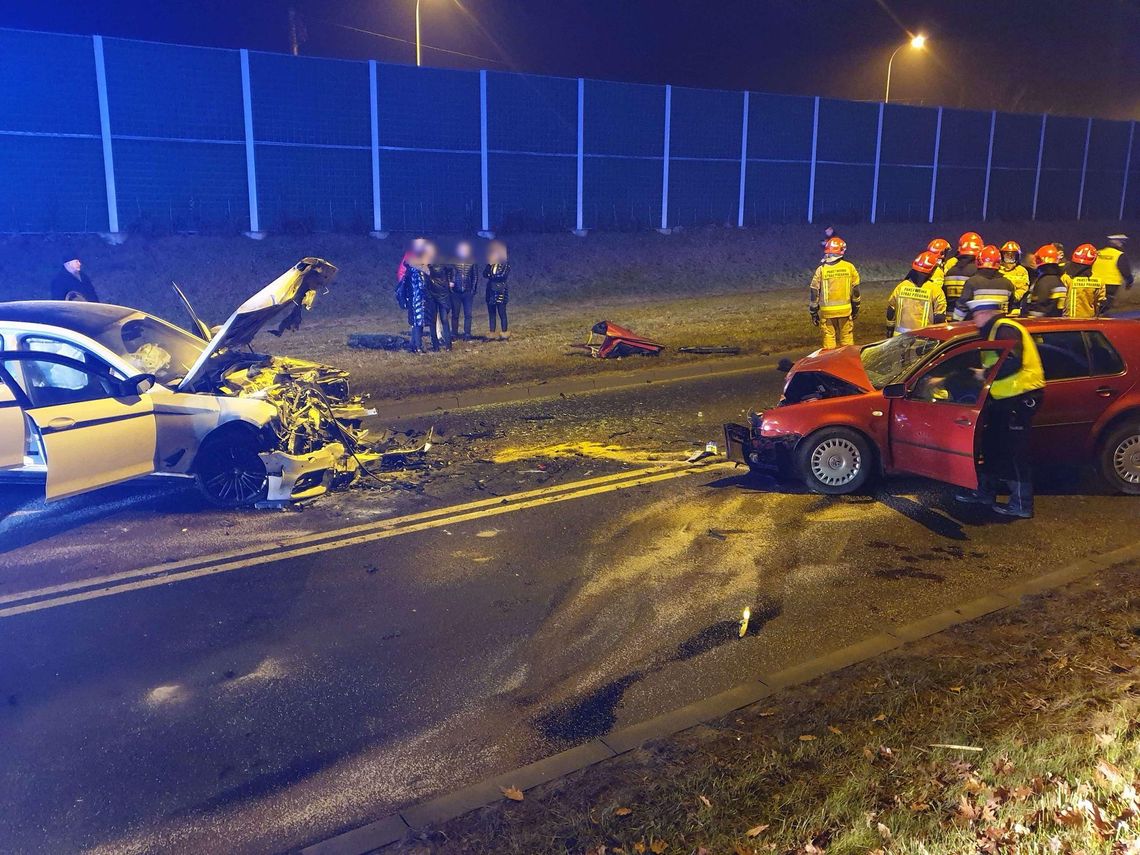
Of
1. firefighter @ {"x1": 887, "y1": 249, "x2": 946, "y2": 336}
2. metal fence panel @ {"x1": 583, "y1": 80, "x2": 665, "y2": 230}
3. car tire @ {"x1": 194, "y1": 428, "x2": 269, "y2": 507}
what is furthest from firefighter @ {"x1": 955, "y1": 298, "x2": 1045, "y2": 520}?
metal fence panel @ {"x1": 583, "y1": 80, "x2": 665, "y2": 230}

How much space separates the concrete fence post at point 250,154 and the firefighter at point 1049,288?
51.7 feet

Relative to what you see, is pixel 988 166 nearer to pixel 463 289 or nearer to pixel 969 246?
pixel 969 246

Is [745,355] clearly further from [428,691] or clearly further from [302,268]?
[428,691]

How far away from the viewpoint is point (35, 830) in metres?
4.01

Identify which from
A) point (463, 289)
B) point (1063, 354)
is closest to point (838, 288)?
point (1063, 354)

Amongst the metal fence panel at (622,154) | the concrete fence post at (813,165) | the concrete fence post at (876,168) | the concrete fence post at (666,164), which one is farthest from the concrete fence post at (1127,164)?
the metal fence panel at (622,154)

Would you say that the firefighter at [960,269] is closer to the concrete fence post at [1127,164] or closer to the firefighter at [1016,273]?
the firefighter at [1016,273]

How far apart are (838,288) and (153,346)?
861 cm

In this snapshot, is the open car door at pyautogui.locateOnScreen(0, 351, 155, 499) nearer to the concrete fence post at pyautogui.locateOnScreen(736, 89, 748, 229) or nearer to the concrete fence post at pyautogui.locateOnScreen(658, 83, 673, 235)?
the concrete fence post at pyautogui.locateOnScreen(658, 83, 673, 235)

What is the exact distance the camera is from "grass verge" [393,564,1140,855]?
142 inches

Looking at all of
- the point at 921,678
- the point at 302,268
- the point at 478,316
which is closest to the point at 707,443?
the point at 302,268

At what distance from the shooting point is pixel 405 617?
607cm

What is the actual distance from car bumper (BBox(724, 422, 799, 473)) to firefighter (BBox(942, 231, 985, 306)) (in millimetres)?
5450

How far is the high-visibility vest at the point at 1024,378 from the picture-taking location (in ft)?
23.7
